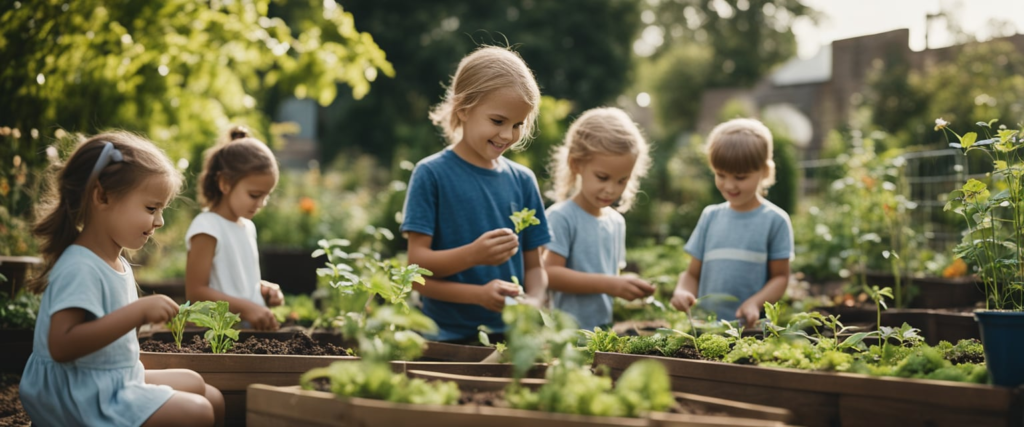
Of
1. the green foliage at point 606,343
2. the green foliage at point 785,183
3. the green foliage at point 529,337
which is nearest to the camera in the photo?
the green foliage at point 529,337

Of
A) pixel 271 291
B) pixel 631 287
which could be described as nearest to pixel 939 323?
pixel 631 287

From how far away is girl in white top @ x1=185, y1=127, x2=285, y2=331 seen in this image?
10.6 ft

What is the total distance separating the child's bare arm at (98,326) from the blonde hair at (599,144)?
1.98m

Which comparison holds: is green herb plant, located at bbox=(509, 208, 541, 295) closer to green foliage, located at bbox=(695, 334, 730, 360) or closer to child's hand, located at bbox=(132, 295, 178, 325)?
green foliage, located at bbox=(695, 334, 730, 360)

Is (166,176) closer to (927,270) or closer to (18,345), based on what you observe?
(18,345)

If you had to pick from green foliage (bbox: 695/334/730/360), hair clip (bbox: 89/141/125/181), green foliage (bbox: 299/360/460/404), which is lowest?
green foliage (bbox: 299/360/460/404)

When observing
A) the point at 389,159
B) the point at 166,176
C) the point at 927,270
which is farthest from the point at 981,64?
the point at 389,159

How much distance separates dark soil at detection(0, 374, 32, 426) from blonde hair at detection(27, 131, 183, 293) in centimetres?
93

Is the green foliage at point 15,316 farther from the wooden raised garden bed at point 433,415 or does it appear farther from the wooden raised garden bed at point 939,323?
the wooden raised garden bed at point 939,323

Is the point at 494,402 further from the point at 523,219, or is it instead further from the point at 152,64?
the point at 152,64

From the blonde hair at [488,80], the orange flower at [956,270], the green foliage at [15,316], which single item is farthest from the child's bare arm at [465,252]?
the orange flower at [956,270]

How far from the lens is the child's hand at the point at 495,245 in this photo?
8.79 feet

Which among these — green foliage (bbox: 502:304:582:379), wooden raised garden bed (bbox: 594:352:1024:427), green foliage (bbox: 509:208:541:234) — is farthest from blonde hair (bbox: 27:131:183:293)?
wooden raised garden bed (bbox: 594:352:1024:427)

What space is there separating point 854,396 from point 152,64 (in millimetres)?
5697
